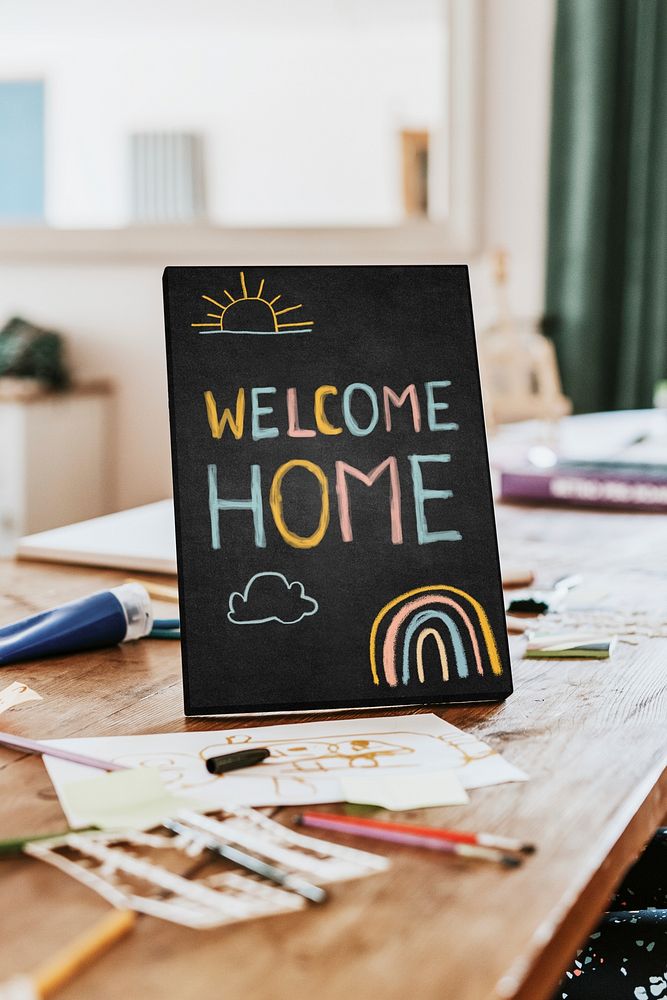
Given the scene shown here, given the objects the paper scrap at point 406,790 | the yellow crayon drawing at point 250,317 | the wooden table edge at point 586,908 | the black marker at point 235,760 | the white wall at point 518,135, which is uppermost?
the white wall at point 518,135

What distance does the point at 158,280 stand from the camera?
10.1 ft

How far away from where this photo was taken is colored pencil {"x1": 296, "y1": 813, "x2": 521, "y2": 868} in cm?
49

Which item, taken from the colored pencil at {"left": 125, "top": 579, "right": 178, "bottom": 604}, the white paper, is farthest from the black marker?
the colored pencil at {"left": 125, "top": 579, "right": 178, "bottom": 604}

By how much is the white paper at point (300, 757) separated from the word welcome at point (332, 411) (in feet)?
0.61

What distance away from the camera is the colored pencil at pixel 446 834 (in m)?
0.50

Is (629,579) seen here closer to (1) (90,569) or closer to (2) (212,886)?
(1) (90,569)

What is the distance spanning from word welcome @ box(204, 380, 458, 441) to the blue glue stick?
0.63ft

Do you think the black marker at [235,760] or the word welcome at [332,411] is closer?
the black marker at [235,760]

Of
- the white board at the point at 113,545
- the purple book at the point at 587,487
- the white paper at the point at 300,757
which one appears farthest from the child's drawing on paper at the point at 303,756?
the purple book at the point at 587,487

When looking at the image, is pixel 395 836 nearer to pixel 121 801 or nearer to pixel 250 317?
pixel 121 801

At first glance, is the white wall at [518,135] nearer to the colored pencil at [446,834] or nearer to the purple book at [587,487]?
the purple book at [587,487]

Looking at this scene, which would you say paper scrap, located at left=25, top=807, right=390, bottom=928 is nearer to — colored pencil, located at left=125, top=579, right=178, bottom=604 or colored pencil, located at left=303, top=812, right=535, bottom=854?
colored pencil, located at left=303, top=812, right=535, bottom=854

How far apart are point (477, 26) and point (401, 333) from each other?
7.77ft

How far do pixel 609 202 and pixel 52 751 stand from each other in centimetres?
260
